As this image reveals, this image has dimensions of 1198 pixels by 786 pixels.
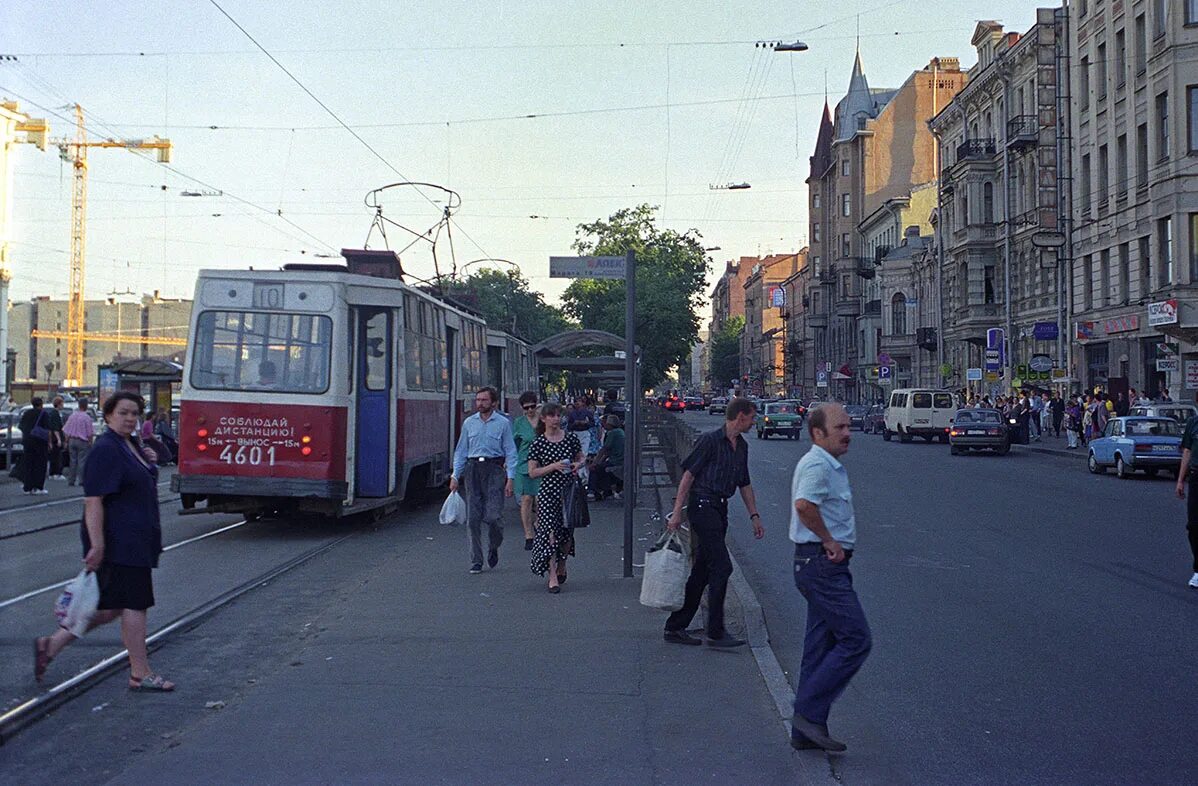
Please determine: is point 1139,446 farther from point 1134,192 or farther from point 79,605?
point 79,605

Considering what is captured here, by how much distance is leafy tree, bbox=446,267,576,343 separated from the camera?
78625 mm

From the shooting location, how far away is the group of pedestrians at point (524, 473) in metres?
11.0

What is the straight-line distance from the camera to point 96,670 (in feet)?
25.2

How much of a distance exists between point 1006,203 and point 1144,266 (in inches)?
612

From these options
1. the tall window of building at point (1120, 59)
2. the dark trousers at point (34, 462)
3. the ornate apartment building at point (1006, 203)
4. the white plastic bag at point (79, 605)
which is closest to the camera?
the white plastic bag at point (79, 605)

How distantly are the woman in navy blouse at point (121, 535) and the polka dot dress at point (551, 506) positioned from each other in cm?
415

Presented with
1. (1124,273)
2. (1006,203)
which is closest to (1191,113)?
(1124,273)

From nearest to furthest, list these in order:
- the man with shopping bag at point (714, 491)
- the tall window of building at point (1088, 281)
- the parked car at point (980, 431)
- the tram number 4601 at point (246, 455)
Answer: the man with shopping bag at point (714, 491) → the tram number 4601 at point (246, 455) → the parked car at point (980, 431) → the tall window of building at point (1088, 281)

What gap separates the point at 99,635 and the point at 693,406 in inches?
3900

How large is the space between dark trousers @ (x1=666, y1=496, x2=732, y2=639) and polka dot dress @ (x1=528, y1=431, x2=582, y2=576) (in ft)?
8.01

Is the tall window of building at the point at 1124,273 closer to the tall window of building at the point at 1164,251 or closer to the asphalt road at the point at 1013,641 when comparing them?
the tall window of building at the point at 1164,251

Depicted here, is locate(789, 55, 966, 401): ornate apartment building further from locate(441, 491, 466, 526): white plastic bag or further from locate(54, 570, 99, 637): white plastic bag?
locate(54, 570, 99, 637): white plastic bag

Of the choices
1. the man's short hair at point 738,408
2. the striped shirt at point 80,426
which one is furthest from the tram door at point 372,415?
the striped shirt at point 80,426

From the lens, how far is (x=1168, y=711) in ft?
22.9
